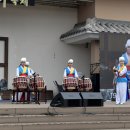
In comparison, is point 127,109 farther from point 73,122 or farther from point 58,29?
point 58,29

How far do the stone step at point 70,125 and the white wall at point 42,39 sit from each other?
7780mm

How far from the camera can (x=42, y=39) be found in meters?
19.9

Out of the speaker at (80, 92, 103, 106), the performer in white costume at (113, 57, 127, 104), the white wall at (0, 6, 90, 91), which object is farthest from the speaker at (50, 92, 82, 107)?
the white wall at (0, 6, 90, 91)

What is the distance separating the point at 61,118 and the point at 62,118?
0.03m

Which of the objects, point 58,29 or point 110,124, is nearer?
point 110,124

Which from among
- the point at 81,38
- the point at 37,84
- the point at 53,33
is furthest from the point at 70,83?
the point at 53,33

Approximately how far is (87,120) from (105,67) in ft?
18.8

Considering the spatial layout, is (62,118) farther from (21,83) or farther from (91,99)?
(21,83)

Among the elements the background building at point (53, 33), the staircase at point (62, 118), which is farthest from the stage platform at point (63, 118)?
the background building at point (53, 33)

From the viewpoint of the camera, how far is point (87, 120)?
1238 centimetres

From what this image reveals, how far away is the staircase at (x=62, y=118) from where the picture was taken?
38.1 ft

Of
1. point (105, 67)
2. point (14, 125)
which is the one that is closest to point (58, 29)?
point (105, 67)

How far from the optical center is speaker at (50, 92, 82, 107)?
12.9 meters

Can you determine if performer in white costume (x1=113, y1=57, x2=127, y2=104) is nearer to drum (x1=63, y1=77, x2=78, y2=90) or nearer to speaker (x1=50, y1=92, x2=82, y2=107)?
drum (x1=63, y1=77, x2=78, y2=90)
